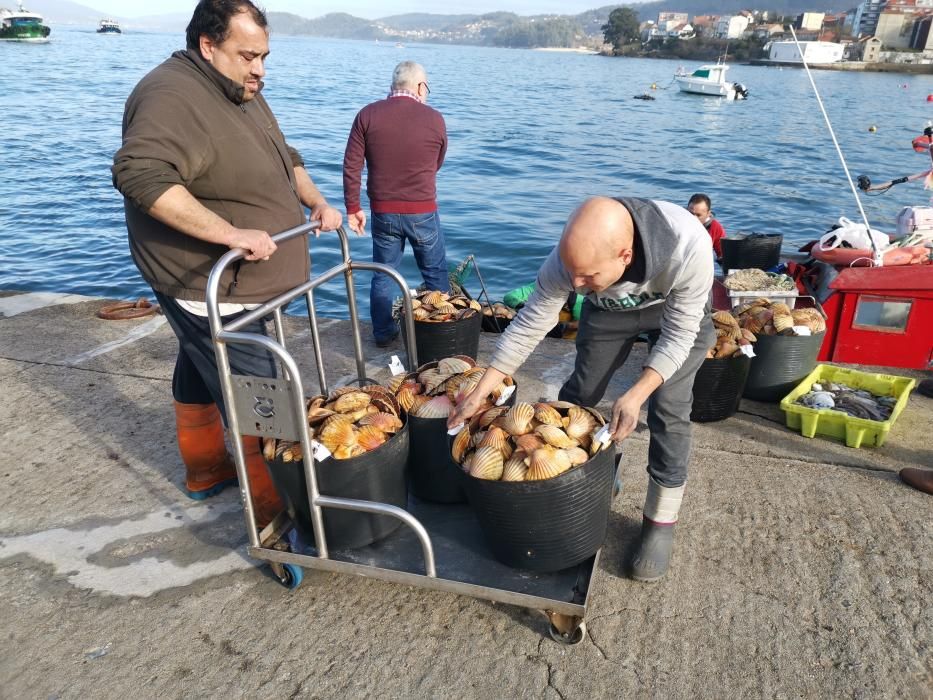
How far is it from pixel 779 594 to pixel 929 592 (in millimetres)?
615

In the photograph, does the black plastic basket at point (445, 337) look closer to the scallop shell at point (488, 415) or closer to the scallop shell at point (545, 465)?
the scallop shell at point (488, 415)

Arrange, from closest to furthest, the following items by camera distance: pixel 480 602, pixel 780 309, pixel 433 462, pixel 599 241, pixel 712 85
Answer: pixel 599 241 < pixel 480 602 < pixel 433 462 < pixel 780 309 < pixel 712 85

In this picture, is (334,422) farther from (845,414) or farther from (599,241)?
(845,414)

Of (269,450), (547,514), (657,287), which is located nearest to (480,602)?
(547,514)

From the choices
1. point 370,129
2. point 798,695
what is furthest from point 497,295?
point 798,695

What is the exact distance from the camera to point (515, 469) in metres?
2.55

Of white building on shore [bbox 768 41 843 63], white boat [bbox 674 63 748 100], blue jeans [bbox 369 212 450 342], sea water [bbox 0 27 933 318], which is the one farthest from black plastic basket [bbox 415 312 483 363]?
white building on shore [bbox 768 41 843 63]

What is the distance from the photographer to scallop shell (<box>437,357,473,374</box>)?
3463 millimetres

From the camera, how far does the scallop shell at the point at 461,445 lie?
8.98 feet

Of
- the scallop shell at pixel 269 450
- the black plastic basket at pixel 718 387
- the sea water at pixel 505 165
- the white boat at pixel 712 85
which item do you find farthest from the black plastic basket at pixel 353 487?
the white boat at pixel 712 85

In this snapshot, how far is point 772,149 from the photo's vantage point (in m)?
30.9

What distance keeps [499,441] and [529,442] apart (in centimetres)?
12

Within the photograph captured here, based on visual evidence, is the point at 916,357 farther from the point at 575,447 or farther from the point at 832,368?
the point at 575,447

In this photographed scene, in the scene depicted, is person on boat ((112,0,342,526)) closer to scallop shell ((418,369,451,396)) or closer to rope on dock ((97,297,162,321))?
scallop shell ((418,369,451,396))
